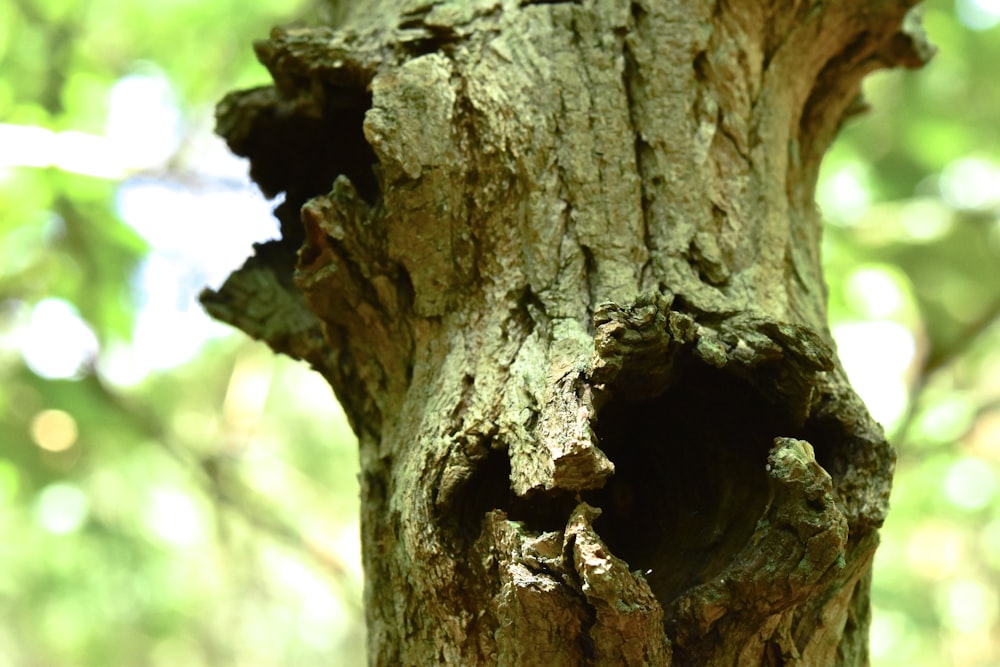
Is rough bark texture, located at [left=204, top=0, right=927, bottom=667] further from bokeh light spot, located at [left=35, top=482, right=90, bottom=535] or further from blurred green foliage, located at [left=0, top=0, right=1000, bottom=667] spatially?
bokeh light spot, located at [left=35, top=482, right=90, bottom=535]

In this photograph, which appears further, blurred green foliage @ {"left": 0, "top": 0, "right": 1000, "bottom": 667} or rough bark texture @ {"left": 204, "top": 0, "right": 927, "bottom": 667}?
blurred green foliage @ {"left": 0, "top": 0, "right": 1000, "bottom": 667}

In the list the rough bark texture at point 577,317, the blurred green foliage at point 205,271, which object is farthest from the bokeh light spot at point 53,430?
the rough bark texture at point 577,317

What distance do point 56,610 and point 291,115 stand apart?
808cm

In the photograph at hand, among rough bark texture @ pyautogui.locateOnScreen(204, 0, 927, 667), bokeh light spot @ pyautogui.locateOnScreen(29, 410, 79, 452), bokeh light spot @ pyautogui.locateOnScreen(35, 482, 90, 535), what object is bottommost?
rough bark texture @ pyautogui.locateOnScreen(204, 0, 927, 667)

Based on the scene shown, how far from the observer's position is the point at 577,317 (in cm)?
122

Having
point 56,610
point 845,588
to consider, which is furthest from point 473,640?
point 56,610

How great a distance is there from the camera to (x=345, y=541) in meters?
5.67

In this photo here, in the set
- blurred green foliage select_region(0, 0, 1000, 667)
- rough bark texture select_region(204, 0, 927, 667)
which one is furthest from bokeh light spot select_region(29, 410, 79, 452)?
rough bark texture select_region(204, 0, 927, 667)

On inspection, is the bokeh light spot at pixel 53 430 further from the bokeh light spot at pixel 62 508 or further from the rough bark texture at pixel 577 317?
the rough bark texture at pixel 577 317

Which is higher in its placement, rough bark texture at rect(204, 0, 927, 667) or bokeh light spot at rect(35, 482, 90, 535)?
bokeh light spot at rect(35, 482, 90, 535)

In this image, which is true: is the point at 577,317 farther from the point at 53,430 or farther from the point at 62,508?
the point at 62,508

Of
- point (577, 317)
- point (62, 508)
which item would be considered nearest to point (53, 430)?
point (62, 508)

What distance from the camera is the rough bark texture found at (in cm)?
105

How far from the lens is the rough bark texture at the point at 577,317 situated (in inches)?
41.5
